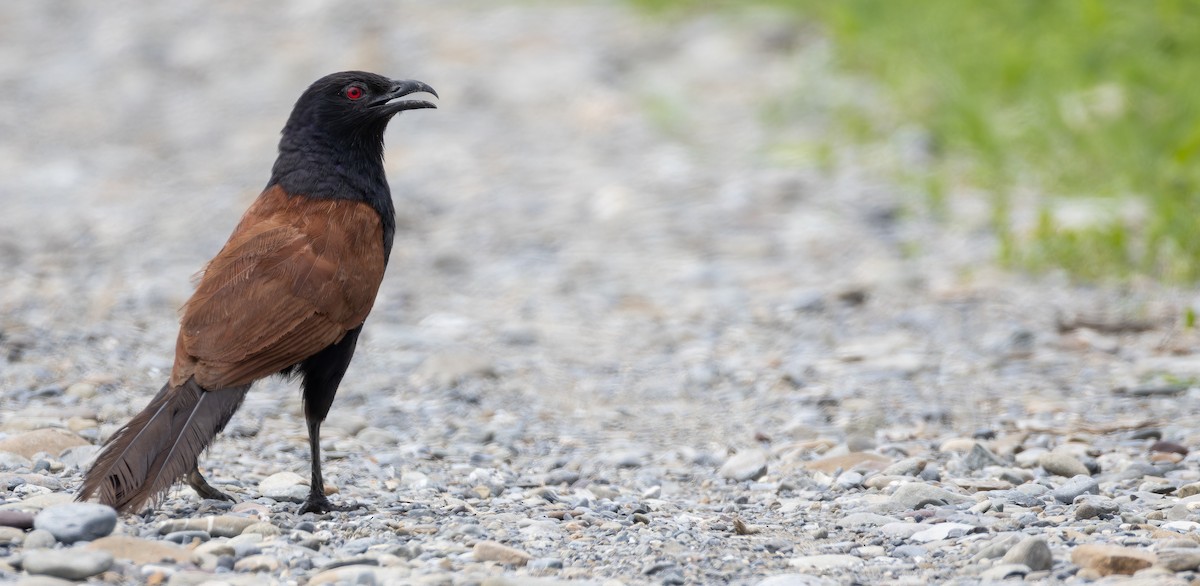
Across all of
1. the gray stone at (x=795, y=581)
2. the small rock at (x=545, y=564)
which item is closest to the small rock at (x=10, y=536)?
the small rock at (x=545, y=564)

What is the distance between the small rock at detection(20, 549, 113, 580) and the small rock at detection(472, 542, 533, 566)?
0.86 metres

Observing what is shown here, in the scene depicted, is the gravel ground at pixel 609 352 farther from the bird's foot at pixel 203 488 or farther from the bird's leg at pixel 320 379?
the bird's leg at pixel 320 379

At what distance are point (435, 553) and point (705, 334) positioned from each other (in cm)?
324

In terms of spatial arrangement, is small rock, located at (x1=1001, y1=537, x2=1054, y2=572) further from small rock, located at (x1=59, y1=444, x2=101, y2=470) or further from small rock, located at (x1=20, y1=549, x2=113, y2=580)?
small rock, located at (x1=59, y1=444, x2=101, y2=470)

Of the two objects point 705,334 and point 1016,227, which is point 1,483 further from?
point 1016,227

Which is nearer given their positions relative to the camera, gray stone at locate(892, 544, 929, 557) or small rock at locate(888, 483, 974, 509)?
gray stone at locate(892, 544, 929, 557)

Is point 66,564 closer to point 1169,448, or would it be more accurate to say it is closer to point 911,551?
point 911,551

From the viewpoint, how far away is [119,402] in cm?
501

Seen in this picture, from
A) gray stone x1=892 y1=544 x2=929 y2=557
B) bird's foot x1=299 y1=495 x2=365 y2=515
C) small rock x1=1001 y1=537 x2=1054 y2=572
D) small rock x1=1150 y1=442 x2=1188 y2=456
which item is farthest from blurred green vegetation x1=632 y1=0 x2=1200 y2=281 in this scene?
bird's foot x1=299 y1=495 x2=365 y2=515

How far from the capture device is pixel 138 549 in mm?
3330

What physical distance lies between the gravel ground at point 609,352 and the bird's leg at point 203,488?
54mm

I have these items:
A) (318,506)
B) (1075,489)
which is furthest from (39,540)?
(1075,489)

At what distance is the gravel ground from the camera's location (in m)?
3.58

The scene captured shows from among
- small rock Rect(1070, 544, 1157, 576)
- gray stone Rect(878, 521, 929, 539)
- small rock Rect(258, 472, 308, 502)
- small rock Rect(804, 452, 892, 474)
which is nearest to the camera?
small rock Rect(1070, 544, 1157, 576)
